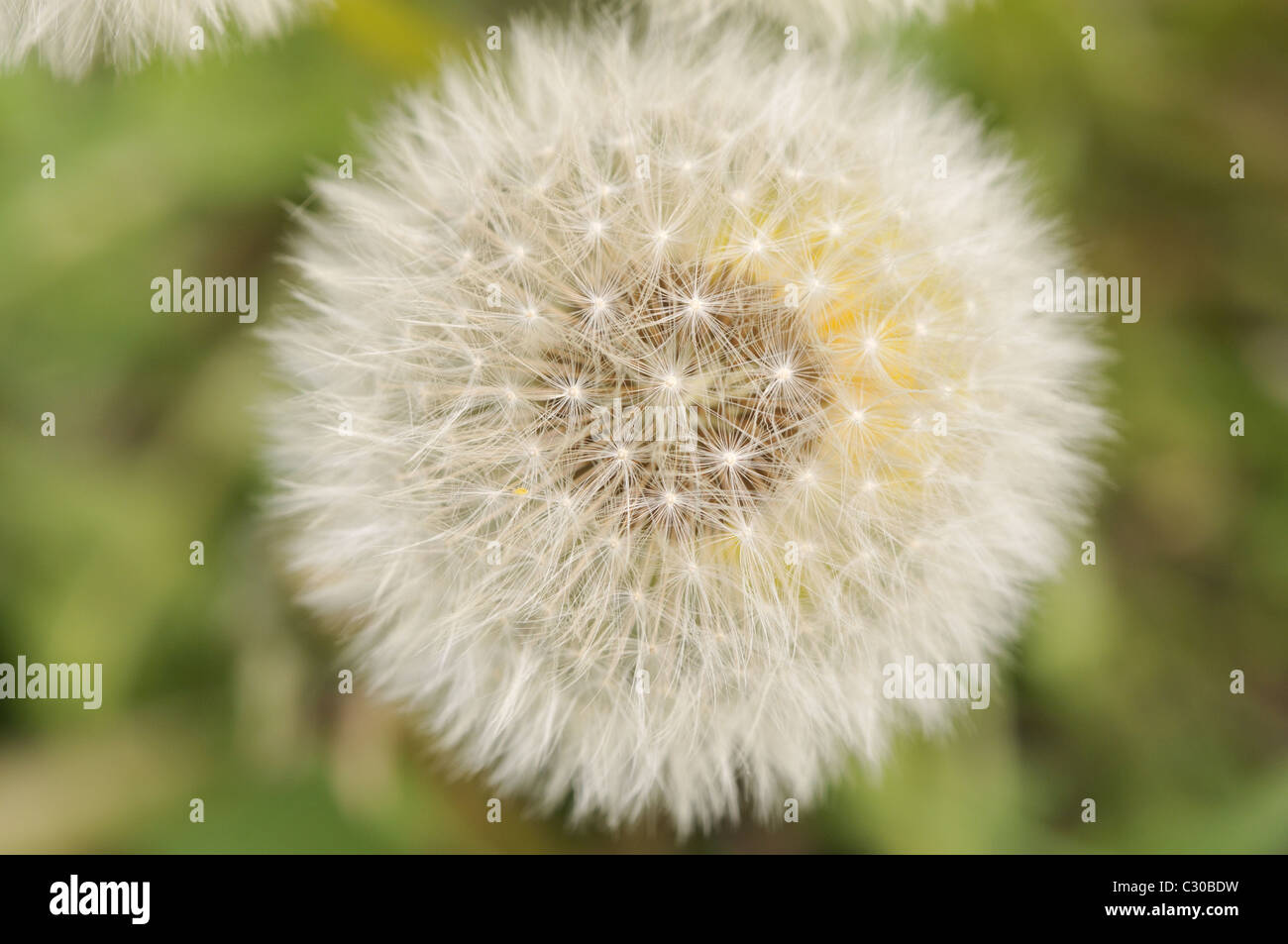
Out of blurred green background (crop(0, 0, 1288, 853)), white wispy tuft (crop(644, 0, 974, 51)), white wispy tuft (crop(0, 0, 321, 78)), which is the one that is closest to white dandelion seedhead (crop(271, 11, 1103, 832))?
white wispy tuft (crop(644, 0, 974, 51))

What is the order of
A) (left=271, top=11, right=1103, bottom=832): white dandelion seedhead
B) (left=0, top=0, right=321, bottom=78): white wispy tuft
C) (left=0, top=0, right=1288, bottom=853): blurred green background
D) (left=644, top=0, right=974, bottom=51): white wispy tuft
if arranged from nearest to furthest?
(left=271, top=11, right=1103, bottom=832): white dandelion seedhead → (left=0, top=0, right=321, bottom=78): white wispy tuft → (left=644, top=0, right=974, bottom=51): white wispy tuft → (left=0, top=0, right=1288, bottom=853): blurred green background

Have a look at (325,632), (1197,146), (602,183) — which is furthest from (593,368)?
(1197,146)

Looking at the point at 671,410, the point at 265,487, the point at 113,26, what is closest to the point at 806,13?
the point at 671,410

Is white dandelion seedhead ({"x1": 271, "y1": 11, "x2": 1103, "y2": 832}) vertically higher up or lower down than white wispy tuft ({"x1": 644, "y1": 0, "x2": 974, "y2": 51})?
lower down

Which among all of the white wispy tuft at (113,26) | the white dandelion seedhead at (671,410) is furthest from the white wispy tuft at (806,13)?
the white wispy tuft at (113,26)

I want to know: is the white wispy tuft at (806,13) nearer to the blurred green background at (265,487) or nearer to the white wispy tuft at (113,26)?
the blurred green background at (265,487)

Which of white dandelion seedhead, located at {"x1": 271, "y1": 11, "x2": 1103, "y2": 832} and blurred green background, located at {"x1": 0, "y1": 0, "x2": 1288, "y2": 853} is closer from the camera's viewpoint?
white dandelion seedhead, located at {"x1": 271, "y1": 11, "x2": 1103, "y2": 832}

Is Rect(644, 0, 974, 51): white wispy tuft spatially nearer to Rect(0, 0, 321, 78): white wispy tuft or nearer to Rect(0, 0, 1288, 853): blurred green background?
Rect(0, 0, 1288, 853): blurred green background
